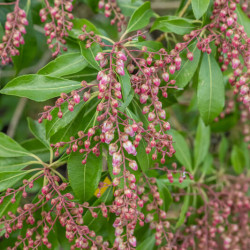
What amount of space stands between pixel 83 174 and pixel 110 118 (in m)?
0.30

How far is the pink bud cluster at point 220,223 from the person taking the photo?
1626 millimetres

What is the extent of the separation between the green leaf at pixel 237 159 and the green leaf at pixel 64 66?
1240 mm

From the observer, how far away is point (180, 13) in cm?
164

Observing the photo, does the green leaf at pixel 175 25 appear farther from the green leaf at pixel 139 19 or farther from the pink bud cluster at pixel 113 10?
the pink bud cluster at pixel 113 10

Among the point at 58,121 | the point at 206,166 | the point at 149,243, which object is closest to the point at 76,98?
the point at 58,121

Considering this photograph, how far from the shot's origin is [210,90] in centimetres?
135

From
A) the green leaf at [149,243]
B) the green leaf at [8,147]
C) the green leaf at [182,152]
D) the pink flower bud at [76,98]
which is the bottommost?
the green leaf at [149,243]

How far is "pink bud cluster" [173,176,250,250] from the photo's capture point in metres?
1.63

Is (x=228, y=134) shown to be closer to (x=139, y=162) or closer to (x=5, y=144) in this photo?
(x=139, y=162)

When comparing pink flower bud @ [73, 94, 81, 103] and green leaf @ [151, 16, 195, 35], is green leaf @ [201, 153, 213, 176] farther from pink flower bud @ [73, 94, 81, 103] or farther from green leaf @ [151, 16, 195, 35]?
pink flower bud @ [73, 94, 81, 103]

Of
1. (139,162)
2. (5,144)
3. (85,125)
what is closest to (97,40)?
(85,125)

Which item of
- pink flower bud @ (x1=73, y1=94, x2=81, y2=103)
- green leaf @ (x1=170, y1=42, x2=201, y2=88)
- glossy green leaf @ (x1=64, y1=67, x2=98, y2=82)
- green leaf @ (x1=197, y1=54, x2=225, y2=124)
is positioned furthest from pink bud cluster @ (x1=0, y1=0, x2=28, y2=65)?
green leaf @ (x1=197, y1=54, x2=225, y2=124)

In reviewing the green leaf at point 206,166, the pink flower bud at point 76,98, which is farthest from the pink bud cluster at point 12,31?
the green leaf at point 206,166

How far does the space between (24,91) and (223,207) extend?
1214mm
